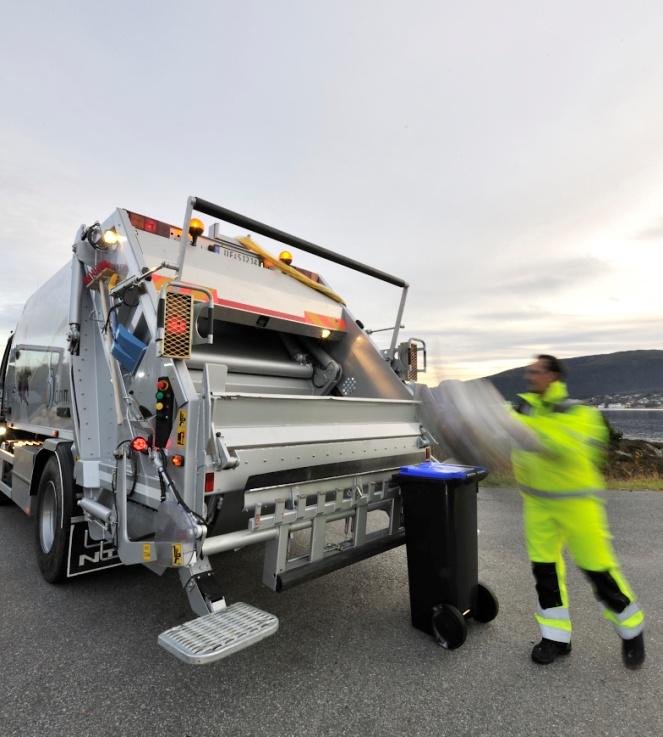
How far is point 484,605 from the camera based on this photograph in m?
2.83

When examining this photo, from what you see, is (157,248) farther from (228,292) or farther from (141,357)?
(141,357)

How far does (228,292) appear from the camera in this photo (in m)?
3.47

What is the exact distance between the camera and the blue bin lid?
2.63m

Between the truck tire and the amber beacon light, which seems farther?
the truck tire

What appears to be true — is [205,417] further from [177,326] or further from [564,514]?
[564,514]

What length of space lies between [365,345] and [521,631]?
7.58ft

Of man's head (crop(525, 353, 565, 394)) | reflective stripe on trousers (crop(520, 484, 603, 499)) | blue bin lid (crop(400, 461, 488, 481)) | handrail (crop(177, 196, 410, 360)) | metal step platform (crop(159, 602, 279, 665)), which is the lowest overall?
metal step platform (crop(159, 602, 279, 665))

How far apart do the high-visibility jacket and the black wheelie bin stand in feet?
1.10

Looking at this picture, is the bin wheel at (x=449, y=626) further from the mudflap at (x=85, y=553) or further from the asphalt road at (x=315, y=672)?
the mudflap at (x=85, y=553)

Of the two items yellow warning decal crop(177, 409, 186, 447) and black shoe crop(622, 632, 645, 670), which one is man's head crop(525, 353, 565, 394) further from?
yellow warning decal crop(177, 409, 186, 447)

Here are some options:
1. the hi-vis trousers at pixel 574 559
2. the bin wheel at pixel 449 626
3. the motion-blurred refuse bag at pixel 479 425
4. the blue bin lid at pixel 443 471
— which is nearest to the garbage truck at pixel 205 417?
the blue bin lid at pixel 443 471

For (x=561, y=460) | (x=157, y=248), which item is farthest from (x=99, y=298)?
(x=561, y=460)

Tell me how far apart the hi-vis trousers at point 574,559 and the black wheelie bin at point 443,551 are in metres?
0.32

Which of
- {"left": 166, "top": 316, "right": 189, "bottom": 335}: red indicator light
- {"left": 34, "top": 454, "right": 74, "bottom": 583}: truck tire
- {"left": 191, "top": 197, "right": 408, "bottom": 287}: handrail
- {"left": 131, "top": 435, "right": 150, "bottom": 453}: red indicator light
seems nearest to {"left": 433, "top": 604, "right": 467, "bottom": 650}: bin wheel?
{"left": 131, "top": 435, "right": 150, "bottom": 453}: red indicator light
